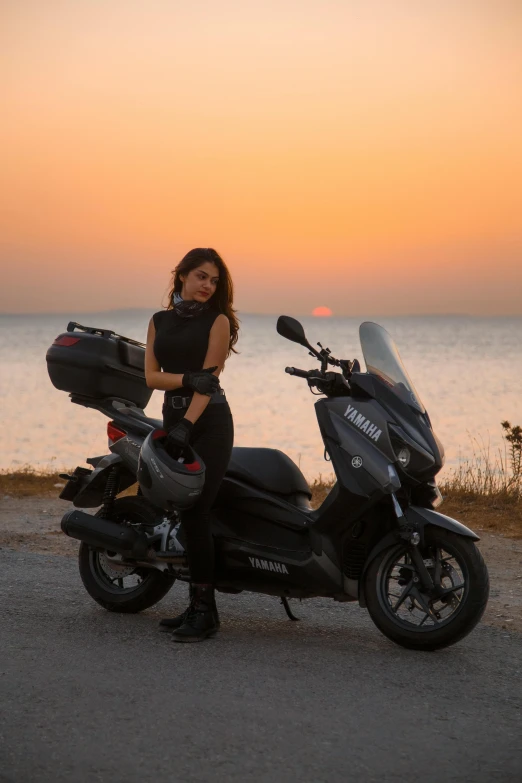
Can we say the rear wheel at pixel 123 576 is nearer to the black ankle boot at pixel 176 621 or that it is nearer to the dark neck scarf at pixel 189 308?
the black ankle boot at pixel 176 621

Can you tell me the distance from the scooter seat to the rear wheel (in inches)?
24.3

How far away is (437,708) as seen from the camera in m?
4.36

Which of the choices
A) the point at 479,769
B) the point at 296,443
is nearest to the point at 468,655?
the point at 479,769

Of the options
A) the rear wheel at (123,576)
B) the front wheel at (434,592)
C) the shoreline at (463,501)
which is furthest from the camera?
the shoreline at (463,501)

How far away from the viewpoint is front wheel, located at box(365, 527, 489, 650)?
5035 mm

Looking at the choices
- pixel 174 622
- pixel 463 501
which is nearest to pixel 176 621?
pixel 174 622

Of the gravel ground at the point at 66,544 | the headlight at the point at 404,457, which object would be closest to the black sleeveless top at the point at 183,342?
the headlight at the point at 404,457

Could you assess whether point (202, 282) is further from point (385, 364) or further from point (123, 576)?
point (123, 576)

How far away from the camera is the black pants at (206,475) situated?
542 cm

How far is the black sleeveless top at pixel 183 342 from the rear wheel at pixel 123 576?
836mm

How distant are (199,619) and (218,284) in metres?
1.79

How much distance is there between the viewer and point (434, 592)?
5.13 m

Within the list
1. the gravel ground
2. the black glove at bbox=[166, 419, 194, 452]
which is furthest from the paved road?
the black glove at bbox=[166, 419, 194, 452]

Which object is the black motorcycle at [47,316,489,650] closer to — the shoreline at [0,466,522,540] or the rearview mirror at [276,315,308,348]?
the rearview mirror at [276,315,308,348]
